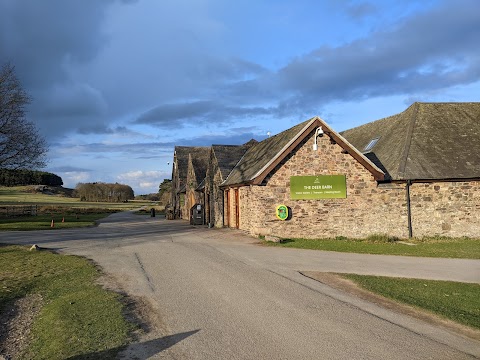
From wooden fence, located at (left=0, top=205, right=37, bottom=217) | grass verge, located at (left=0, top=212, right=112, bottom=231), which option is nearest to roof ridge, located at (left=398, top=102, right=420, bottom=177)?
grass verge, located at (left=0, top=212, right=112, bottom=231)

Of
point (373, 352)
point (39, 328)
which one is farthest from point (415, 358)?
point (39, 328)

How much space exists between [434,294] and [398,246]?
9.31m

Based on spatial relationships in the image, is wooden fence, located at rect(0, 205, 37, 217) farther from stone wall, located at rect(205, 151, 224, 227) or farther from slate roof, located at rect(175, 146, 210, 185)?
stone wall, located at rect(205, 151, 224, 227)

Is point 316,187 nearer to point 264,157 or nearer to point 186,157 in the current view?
point 264,157

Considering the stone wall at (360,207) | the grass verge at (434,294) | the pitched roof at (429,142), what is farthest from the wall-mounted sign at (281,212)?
the grass verge at (434,294)

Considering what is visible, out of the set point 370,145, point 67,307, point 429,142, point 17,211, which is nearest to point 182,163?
point 17,211

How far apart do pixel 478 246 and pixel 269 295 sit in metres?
13.2

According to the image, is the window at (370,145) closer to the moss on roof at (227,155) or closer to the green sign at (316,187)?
the green sign at (316,187)

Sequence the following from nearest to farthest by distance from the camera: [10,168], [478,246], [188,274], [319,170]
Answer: [188,274]
[478,246]
[319,170]
[10,168]

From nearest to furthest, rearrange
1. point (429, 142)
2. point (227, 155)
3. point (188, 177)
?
point (429, 142) → point (227, 155) → point (188, 177)

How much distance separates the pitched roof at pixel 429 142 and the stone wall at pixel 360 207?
2.29 feet

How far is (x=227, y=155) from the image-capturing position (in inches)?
1203

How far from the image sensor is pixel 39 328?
7.10 metres

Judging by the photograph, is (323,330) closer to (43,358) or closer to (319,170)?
(43,358)
